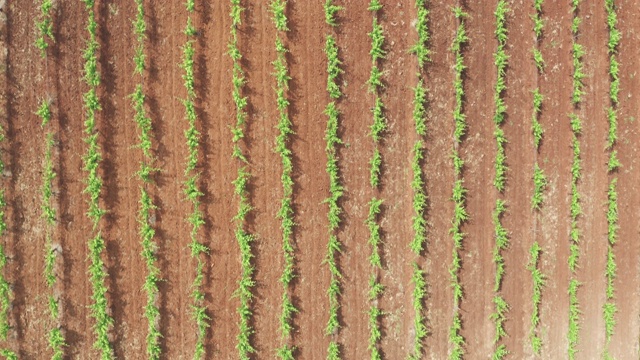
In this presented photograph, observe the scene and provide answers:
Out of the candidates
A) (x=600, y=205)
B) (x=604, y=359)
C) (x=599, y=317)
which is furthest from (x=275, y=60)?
(x=604, y=359)

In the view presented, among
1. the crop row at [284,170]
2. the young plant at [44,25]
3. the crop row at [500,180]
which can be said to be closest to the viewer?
the young plant at [44,25]

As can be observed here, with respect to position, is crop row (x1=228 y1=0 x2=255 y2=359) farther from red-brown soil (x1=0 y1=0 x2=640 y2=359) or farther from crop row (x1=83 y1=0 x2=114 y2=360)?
crop row (x1=83 y1=0 x2=114 y2=360)

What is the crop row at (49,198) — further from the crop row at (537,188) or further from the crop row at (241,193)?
the crop row at (537,188)

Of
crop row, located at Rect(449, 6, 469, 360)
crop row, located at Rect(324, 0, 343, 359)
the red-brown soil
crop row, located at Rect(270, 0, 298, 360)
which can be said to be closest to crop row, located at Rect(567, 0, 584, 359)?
the red-brown soil

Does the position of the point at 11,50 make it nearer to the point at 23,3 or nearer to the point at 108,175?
the point at 23,3

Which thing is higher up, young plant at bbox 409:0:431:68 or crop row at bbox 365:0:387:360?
young plant at bbox 409:0:431:68

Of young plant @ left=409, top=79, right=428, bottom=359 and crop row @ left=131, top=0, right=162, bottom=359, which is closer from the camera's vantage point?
crop row @ left=131, top=0, right=162, bottom=359

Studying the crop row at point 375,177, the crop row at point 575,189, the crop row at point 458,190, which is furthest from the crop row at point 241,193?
the crop row at point 575,189

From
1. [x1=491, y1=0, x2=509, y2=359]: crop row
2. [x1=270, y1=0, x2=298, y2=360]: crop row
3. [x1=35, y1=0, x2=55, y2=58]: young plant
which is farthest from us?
[x1=491, y1=0, x2=509, y2=359]: crop row
